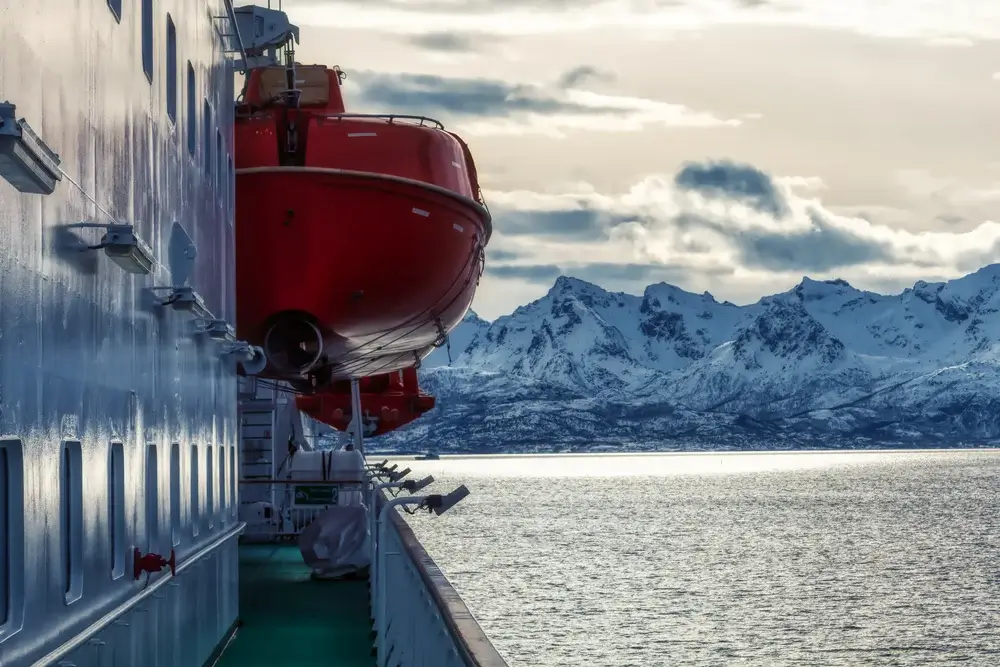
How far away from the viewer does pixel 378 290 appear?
18.0 metres

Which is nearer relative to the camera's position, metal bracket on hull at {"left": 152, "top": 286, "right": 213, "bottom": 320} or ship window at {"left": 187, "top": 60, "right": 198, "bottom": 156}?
metal bracket on hull at {"left": 152, "top": 286, "right": 213, "bottom": 320}

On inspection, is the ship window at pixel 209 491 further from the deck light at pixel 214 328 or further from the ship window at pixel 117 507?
the ship window at pixel 117 507

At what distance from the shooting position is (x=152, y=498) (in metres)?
7.28

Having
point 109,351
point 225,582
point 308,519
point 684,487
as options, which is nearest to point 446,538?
point 308,519

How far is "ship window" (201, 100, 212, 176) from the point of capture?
1027cm

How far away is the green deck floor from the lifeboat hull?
102 inches

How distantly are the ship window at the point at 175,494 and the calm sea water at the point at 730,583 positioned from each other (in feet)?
97.0

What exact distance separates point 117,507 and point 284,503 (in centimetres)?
1584

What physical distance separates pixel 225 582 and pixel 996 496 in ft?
460

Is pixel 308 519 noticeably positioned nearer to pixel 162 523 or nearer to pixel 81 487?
pixel 162 523

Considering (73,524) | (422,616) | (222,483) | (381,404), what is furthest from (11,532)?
(381,404)

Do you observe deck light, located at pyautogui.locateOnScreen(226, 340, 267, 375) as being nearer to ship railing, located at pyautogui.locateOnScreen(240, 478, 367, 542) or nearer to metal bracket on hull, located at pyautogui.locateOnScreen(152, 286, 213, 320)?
metal bracket on hull, located at pyautogui.locateOnScreen(152, 286, 213, 320)

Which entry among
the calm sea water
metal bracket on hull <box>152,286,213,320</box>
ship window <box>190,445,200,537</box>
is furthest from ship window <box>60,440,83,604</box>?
the calm sea water

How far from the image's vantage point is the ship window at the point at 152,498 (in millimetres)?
7152
